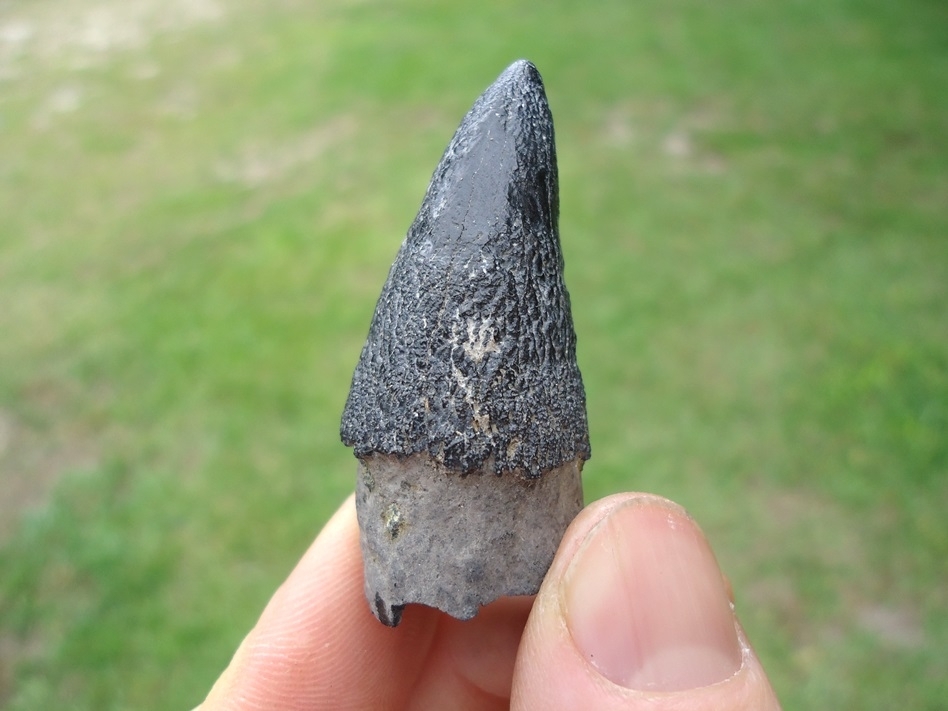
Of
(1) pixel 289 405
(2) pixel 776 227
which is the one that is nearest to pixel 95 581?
(1) pixel 289 405

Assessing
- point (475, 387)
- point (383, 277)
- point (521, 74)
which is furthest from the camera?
point (383, 277)

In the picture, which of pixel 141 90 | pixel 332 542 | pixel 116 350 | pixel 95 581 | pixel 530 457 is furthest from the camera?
pixel 141 90

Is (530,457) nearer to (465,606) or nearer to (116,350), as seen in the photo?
(465,606)

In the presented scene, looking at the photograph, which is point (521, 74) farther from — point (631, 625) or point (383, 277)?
point (383, 277)

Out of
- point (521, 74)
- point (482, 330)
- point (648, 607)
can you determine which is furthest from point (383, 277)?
point (648, 607)

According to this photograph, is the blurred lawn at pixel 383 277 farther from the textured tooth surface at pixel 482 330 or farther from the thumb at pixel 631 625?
the textured tooth surface at pixel 482 330

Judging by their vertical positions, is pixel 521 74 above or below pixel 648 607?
above

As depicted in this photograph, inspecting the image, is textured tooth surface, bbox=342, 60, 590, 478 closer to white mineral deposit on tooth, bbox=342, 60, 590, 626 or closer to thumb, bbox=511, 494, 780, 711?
white mineral deposit on tooth, bbox=342, 60, 590, 626
